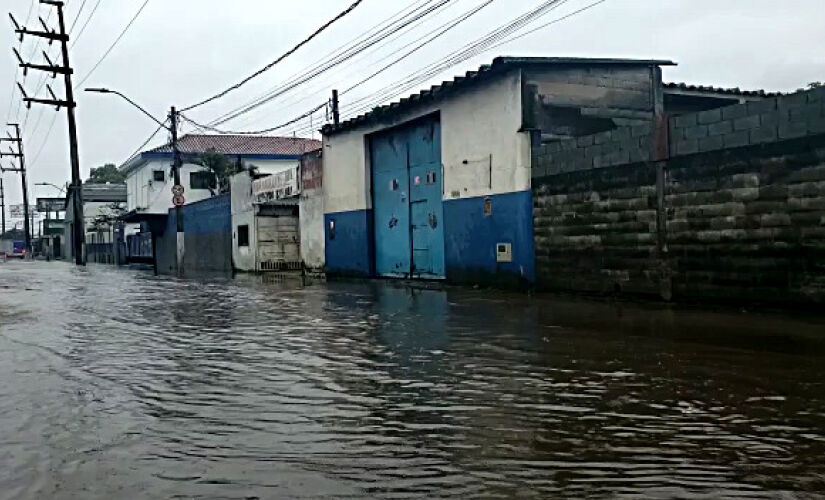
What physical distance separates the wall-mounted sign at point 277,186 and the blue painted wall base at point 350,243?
9.23 ft

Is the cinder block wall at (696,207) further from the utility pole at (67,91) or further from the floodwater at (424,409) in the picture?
the utility pole at (67,91)

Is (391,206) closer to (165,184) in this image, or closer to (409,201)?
(409,201)

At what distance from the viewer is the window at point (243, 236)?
30.3m

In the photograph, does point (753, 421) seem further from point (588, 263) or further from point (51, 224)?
point (51, 224)

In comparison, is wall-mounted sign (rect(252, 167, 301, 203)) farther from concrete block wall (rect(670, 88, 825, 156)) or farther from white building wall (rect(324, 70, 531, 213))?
concrete block wall (rect(670, 88, 825, 156))

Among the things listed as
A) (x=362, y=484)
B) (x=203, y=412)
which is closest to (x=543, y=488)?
(x=362, y=484)

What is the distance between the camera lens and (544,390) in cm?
577

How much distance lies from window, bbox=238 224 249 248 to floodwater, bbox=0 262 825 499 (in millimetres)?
20051

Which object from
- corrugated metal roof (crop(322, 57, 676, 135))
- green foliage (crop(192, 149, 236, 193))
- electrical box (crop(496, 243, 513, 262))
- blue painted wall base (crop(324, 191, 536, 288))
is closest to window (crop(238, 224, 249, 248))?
corrugated metal roof (crop(322, 57, 676, 135))

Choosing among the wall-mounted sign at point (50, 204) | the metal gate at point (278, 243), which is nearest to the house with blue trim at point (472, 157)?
the metal gate at point (278, 243)

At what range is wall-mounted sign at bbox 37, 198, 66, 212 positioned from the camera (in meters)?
104

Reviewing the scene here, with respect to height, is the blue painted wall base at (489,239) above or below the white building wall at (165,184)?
below

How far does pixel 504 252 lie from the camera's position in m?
16.0

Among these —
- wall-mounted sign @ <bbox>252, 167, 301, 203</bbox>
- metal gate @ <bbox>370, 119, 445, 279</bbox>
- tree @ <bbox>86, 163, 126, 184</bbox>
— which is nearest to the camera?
metal gate @ <bbox>370, 119, 445, 279</bbox>
